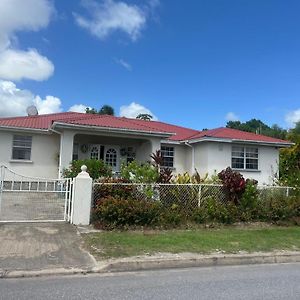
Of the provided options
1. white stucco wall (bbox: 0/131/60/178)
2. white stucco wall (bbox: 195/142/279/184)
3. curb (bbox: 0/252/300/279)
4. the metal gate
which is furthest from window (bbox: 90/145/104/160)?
curb (bbox: 0/252/300/279)

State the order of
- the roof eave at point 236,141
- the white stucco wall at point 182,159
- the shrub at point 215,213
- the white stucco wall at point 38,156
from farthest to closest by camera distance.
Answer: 1. the white stucco wall at point 182,159
2. the roof eave at point 236,141
3. the white stucco wall at point 38,156
4. the shrub at point 215,213

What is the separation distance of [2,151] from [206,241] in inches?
532

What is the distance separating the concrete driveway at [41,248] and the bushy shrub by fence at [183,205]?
1.28m

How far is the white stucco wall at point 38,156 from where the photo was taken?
1988 centimetres

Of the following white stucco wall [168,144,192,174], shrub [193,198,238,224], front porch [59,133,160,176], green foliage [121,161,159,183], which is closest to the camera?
shrub [193,198,238,224]

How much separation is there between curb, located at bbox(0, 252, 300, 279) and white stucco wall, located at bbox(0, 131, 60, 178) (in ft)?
44.5

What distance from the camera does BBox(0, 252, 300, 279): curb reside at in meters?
6.91

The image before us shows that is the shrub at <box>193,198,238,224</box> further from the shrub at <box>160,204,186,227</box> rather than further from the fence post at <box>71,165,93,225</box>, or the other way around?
the fence post at <box>71,165,93,225</box>

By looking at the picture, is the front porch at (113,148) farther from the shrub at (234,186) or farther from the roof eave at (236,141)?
the shrub at (234,186)

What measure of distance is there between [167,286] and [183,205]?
6101mm

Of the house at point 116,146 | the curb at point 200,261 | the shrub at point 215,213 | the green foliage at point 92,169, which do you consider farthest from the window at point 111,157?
the curb at point 200,261

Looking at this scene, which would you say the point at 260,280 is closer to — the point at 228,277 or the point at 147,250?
the point at 228,277

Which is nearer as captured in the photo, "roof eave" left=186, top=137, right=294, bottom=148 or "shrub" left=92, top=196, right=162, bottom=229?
"shrub" left=92, top=196, right=162, bottom=229

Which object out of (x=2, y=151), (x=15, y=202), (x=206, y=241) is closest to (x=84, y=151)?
(x=2, y=151)
